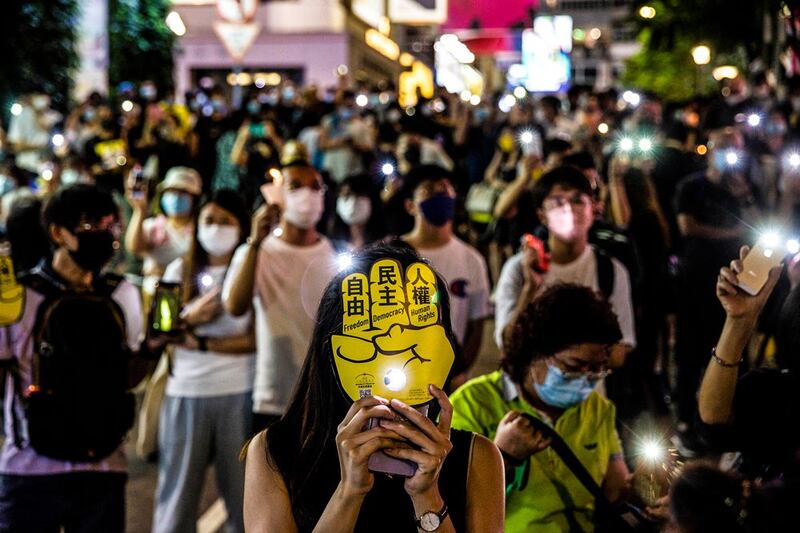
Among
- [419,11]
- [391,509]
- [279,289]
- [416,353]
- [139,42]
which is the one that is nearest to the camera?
[416,353]

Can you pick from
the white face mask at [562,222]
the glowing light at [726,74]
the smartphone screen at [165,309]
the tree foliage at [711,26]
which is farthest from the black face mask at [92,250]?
the glowing light at [726,74]

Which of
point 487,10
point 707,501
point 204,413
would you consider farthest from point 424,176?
point 487,10

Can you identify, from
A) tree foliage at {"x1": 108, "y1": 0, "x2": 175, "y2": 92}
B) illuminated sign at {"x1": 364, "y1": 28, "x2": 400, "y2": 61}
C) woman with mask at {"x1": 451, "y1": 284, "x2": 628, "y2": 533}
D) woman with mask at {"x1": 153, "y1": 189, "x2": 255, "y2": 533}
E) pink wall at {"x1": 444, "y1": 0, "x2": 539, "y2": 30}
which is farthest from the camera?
illuminated sign at {"x1": 364, "y1": 28, "x2": 400, "y2": 61}

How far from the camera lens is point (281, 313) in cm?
519

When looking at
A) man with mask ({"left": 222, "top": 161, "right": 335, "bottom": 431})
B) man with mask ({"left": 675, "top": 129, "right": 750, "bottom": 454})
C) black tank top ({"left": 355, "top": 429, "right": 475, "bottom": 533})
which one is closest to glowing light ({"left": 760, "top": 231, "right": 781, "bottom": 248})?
black tank top ({"left": 355, "top": 429, "right": 475, "bottom": 533})

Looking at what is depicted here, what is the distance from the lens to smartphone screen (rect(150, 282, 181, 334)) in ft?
14.6

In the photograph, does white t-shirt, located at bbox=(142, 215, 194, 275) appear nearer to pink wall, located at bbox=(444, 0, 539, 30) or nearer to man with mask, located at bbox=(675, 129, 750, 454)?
man with mask, located at bbox=(675, 129, 750, 454)

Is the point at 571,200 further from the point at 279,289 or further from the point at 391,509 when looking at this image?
the point at 391,509

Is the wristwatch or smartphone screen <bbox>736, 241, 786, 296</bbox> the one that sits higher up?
smartphone screen <bbox>736, 241, 786, 296</bbox>

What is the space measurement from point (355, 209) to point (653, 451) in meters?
4.82

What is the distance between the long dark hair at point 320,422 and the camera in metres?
2.48

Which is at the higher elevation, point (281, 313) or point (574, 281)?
point (574, 281)

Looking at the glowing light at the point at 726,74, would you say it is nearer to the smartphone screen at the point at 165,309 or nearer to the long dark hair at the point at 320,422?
the smartphone screen at the point at 165,309

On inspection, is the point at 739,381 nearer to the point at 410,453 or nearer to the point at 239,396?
the point at 410,453
